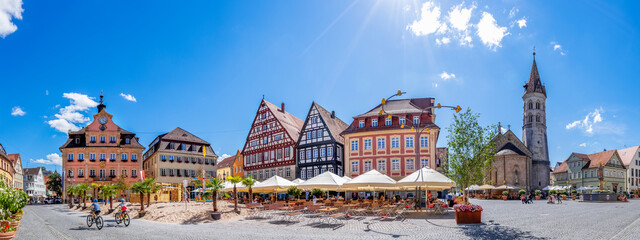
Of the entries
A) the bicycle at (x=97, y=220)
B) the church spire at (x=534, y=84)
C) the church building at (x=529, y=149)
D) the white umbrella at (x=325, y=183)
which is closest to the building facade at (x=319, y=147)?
the white umbrella at (x=325, y=183)

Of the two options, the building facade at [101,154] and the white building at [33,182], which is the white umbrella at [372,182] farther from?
the white building at [33,182]

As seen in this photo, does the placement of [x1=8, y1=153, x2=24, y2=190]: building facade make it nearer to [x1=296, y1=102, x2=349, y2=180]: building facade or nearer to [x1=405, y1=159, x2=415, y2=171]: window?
[x1=296, y1=102, x2=349, y2=180]: building facade

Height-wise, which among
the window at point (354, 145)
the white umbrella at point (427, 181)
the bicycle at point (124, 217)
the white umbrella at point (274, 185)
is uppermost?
the window at point (354, 145)

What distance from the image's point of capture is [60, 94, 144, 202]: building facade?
6209 cm

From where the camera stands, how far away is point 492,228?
17281mm

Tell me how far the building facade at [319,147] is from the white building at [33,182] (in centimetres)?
9117

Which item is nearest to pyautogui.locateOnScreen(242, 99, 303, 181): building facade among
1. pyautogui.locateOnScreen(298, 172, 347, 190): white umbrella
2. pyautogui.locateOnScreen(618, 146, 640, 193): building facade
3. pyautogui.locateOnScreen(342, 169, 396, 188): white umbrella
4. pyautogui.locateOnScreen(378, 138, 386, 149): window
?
pyautogui.locateOnScreen(378, 138, 386, 149): window

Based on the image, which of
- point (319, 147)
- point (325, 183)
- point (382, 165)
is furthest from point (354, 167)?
point (325, 183)

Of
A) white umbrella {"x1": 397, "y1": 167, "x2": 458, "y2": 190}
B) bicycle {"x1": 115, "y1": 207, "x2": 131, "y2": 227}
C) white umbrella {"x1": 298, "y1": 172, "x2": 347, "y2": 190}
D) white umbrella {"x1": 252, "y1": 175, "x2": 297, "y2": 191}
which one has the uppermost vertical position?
white umbrella {"x1": 397, "y1": 167, "x2": 458, "y2": 190}

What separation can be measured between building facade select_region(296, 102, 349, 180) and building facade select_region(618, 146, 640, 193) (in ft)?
218

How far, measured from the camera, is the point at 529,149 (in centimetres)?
8425

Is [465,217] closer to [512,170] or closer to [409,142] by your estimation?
[409,142]

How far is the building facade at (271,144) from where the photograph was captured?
54.4 m

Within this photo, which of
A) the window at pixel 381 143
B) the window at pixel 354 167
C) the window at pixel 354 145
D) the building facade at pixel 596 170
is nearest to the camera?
the window at pixel 381 143
